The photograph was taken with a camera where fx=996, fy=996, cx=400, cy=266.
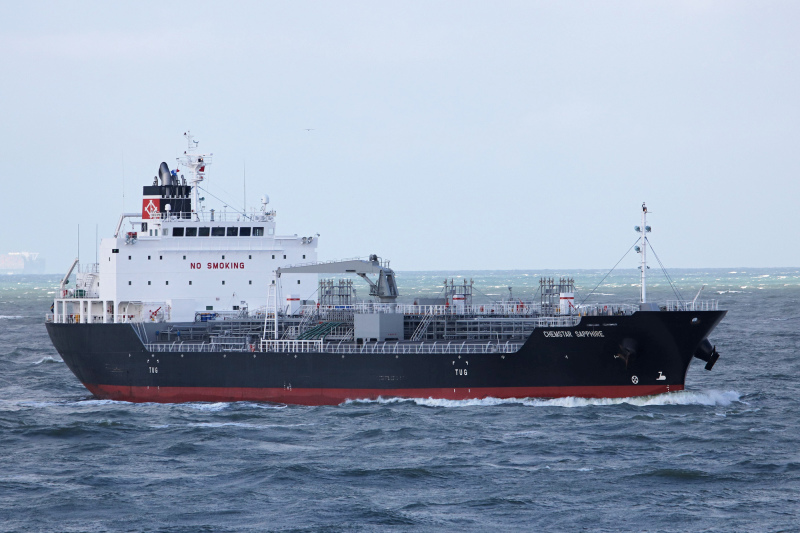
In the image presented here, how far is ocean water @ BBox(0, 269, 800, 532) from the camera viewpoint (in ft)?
74.6

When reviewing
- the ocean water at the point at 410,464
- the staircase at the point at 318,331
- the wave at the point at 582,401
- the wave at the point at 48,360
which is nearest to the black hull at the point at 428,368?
the wave at the point at 582,401

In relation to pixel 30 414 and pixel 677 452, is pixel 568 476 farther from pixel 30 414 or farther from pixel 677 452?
pixel 30 414

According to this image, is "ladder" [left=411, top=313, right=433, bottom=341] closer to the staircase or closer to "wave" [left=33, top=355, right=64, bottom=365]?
the staircase

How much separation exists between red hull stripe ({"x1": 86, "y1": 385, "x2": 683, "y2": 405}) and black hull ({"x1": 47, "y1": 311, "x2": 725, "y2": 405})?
35mm

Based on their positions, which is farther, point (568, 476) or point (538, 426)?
point (538, 426)

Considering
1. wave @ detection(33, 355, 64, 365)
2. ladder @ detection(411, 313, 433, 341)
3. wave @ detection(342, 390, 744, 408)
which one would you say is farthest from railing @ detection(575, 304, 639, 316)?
wave @ detection(33, 355, 64, 365)

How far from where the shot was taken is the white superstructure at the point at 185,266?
133 feet

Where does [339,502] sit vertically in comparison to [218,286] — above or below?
below

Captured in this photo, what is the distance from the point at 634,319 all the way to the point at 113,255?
20966 millimetres

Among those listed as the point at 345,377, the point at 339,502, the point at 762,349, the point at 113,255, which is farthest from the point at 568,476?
the point at 762,349

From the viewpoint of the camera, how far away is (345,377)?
1403 inches

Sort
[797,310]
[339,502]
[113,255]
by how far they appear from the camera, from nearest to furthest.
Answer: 1. [339,502]
2. [113,255]
3. [797,310]

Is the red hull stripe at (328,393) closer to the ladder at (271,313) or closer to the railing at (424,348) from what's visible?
the railing at (424,348)

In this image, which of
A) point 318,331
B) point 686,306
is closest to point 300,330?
point 318,331
